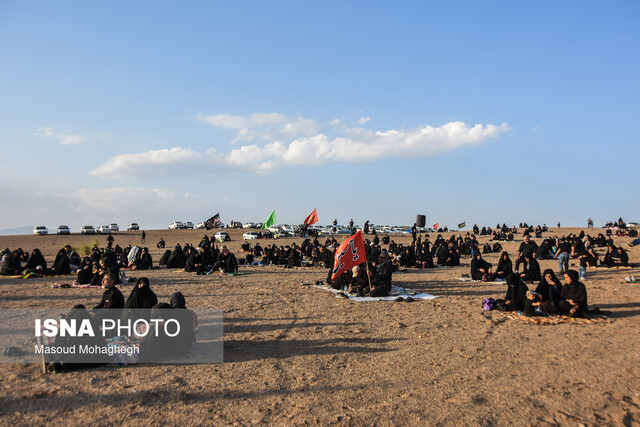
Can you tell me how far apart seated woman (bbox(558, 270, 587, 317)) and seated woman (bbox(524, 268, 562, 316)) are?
0.16m

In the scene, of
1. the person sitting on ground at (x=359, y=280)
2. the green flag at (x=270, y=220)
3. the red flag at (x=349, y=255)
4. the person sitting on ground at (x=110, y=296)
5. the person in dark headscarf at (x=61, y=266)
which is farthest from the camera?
the green flag at (x=270, y=220)

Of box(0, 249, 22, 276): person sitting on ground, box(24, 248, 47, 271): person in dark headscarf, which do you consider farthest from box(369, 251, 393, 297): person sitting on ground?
box(0, 249, 22, 276): person sitting on ground

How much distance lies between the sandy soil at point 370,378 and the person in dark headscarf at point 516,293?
696 mm

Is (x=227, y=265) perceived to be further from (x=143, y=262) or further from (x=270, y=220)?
(x=270, y=220)

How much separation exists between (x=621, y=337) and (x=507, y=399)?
14.3ft

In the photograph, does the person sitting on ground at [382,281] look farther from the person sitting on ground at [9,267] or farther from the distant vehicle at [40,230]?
the distant vehicle at [40,230]

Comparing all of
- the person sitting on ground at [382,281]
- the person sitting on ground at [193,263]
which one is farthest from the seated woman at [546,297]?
the person sitting on ground at [193,263]

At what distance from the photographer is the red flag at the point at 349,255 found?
1296 cm

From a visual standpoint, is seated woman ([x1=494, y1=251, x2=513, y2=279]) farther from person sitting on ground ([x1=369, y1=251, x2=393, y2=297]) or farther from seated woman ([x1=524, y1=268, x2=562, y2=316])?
seated woman ([x1=524, y1=268, x2=562, y2=316])

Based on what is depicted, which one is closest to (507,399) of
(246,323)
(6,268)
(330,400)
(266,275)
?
(330,400)

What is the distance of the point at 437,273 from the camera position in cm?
2000

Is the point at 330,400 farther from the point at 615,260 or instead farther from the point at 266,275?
the point at 615,260

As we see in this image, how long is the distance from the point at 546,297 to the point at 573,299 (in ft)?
1.84

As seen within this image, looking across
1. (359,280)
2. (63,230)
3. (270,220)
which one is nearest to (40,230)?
(63,230)
